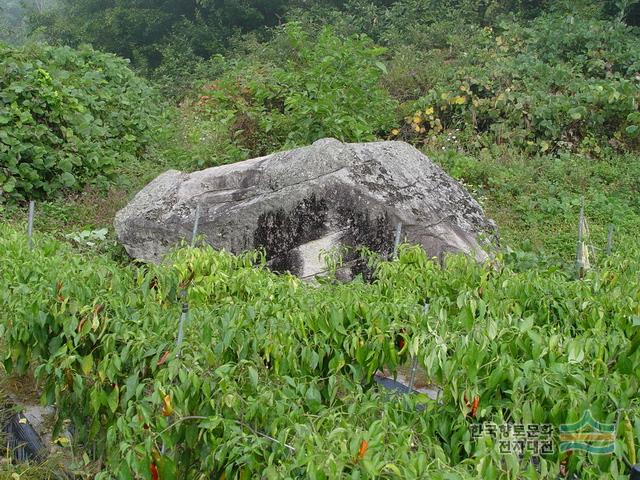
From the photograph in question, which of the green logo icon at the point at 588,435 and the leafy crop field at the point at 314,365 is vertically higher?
the green logo icon at the point at 588,435

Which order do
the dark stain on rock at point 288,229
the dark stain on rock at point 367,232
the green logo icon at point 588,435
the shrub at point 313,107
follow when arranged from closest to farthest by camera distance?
the green logo icon at point 588,435 < the dark stain on rock at point 367,232 < the dark stain on rock at point 288,229 < the shrub at point 313,107

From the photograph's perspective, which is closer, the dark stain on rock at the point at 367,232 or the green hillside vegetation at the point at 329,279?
the green hillside vegetation at the point at 329,279

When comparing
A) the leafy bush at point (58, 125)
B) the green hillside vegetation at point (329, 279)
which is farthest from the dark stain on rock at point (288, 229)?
the leafy bush at point (58, 125)

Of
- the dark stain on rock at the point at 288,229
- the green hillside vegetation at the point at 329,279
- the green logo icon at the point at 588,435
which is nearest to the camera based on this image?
the green logo icon at the point at 588,435

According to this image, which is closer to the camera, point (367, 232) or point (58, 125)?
point (367, 232)

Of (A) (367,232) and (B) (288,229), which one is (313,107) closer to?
(B) (288,229)

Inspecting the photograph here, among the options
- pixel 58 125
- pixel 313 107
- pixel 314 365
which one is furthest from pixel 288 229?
pixel 58 125

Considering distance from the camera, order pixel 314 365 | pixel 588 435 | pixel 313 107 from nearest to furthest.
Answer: pixel 588 435 → pixel 314 365 → pixel 313 107

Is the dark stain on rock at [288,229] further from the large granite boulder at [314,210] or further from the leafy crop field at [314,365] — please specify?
the leafy crop field at [314,365]

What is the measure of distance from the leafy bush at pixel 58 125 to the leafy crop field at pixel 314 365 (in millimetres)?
4797

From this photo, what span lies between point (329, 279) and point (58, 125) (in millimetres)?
5908

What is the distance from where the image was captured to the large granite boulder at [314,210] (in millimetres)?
6461

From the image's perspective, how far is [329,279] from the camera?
15.9 feet

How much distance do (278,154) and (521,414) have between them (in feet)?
16.2
